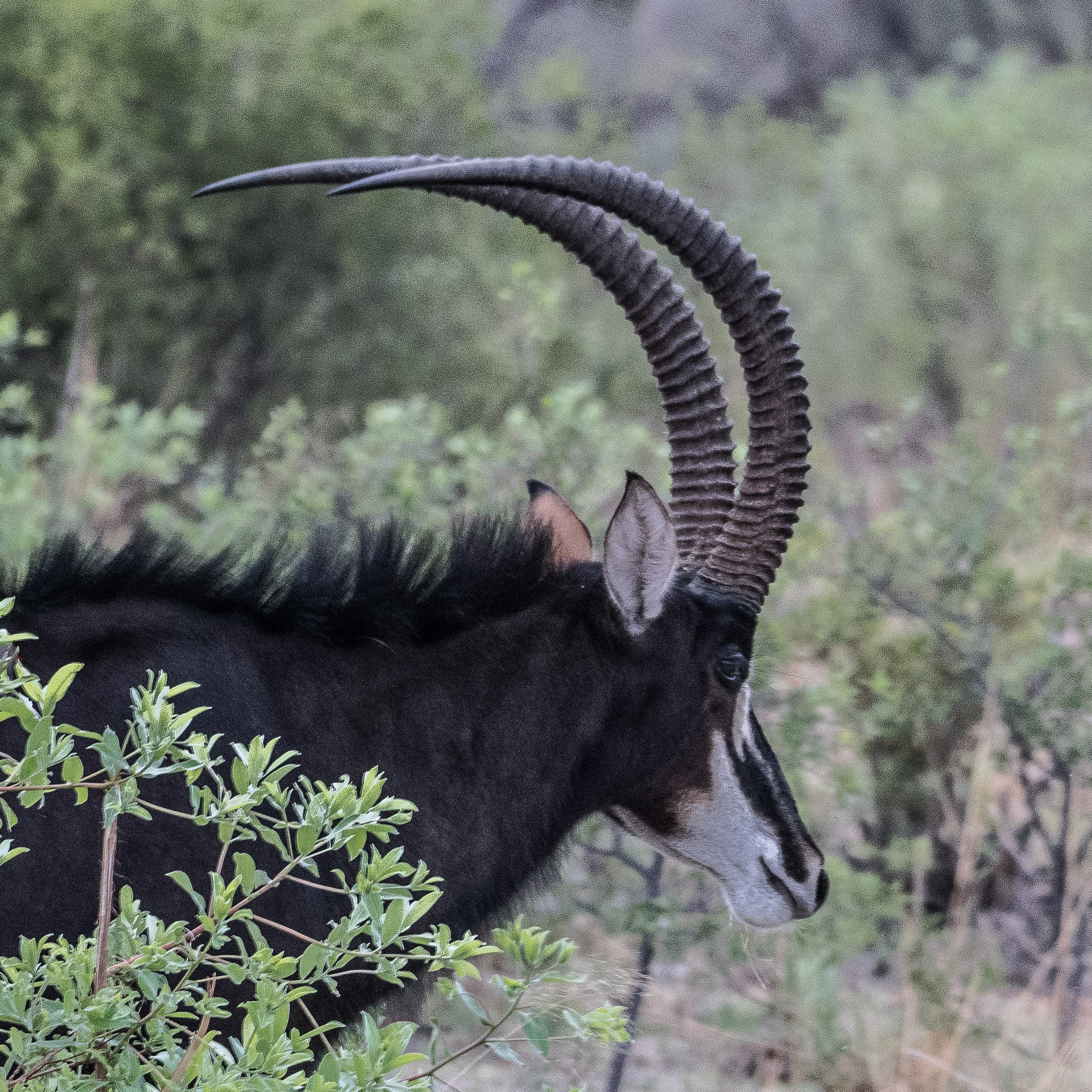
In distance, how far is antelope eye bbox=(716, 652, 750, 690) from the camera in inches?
136

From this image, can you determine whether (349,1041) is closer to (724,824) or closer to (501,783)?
(501,783)

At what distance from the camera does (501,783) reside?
335 cm

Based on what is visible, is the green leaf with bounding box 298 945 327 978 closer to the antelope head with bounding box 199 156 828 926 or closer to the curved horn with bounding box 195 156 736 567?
the antelope head with bounding box 199 156 828 926

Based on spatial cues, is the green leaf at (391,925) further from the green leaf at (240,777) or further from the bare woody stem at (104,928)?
the bare woody stem at (104,928)

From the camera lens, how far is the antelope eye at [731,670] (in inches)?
136

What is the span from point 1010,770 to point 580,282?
13.4 metres

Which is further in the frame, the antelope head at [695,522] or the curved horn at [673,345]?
the curved horn at [673,345]

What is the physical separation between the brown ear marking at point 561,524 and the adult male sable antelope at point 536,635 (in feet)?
0.46

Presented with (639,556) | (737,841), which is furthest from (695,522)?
(737,841)

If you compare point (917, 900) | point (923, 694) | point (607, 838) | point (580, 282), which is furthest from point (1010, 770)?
point (580, 282)

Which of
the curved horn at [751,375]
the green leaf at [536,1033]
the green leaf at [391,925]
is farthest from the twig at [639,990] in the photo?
the green leaf at [391,925]

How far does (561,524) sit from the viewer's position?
390 cm

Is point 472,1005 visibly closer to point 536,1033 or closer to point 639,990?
point 536,1033

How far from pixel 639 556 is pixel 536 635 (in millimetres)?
299
